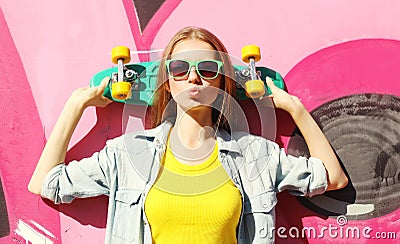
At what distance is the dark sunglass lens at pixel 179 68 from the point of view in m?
1.33

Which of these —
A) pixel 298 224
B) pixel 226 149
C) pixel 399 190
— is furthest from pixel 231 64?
pixel 399 190

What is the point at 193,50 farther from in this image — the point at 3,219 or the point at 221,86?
the point at 3,219

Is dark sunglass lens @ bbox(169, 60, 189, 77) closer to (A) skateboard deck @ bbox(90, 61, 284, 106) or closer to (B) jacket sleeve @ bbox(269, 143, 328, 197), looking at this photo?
(A) skateboard deck @ bbox(90, 61, 284, 106)

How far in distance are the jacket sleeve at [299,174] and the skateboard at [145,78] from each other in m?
0.19

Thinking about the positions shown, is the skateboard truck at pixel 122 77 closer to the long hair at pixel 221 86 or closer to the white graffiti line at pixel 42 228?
the long hair at pixel 221 86

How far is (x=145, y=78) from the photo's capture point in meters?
1.54

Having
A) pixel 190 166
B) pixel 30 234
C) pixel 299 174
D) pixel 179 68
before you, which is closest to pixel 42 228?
pixel 30 234

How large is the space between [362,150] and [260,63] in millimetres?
390

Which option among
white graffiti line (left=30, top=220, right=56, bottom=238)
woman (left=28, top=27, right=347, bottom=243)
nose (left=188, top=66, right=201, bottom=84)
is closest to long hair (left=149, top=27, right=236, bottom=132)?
woman (left=28, top=27, right=347, bottom=243)

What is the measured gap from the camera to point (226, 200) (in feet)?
4.37

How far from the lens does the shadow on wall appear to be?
1.54 m

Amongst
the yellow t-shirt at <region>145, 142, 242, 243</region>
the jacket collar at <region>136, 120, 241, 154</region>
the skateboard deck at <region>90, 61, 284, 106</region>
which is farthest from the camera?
the skateboard deck at <region>90, 61, 284, 106</region>

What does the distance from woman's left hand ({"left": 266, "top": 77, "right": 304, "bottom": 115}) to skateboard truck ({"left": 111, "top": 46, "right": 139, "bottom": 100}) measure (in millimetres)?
386

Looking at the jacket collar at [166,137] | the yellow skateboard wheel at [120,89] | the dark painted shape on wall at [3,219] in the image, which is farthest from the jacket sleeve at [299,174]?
the dark painted shape on wall at [3,219]
